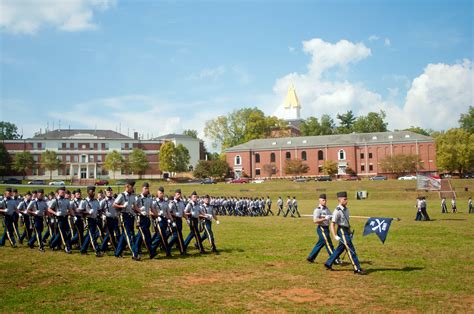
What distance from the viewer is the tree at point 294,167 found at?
94000 millimetres

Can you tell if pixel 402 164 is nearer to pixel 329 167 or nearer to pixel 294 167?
pixel 329 167

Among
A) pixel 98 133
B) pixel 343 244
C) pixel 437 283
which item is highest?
pixel 98 133

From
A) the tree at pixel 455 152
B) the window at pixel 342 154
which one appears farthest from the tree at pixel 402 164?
the window at pixel 342 154

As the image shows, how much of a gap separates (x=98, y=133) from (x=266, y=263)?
95536 mm

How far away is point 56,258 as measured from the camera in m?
14.7

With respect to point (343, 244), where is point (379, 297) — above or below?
below

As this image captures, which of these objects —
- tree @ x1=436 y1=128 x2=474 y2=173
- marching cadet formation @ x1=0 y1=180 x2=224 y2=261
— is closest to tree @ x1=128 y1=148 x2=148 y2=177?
tree @ x1=436 y1=128 x2=474 y2=173

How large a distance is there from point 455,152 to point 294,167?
31.4m

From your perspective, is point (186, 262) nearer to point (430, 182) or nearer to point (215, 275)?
point (215, 275)

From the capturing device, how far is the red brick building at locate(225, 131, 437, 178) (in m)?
89.3

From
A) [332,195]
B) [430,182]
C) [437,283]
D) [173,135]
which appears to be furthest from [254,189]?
[437,283]

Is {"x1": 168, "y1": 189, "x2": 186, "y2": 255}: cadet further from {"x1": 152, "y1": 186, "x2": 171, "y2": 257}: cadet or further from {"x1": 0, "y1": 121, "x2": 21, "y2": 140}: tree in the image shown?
{"x1": 0, "y1": 121, "x2": 21, "y2": 140}: tree

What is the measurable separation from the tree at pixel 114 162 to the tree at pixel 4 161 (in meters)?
19.8

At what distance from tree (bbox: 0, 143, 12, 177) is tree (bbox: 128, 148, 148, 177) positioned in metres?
24.8
